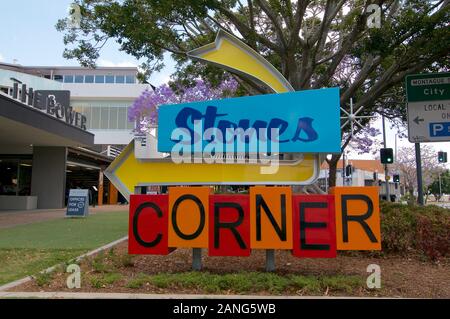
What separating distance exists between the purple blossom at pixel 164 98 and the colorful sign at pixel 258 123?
1426 centimetres

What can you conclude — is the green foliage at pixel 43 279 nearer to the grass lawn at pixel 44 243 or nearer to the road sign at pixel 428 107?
the grass lawn at pixel 44 243

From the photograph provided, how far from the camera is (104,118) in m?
56.4

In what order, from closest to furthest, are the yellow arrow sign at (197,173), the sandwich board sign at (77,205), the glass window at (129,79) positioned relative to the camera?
the yellow arrow sign at (197,173), the sandwich board sign at (77,205), the glass window at (129,79)

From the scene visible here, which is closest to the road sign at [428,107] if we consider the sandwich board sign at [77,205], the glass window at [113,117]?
the sandwich board sign at [77,205]

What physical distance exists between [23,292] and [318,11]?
14.0m

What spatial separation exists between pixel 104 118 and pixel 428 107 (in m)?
50.3

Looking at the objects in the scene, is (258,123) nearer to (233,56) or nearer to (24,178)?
(233,56)

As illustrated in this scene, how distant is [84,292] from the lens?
6613 millimetres

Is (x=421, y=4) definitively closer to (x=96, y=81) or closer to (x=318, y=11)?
(x=318, y=11)

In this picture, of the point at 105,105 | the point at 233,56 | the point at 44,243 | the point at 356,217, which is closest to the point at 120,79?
the point at 105,105

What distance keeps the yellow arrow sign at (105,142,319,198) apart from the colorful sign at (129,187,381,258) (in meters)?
0.46

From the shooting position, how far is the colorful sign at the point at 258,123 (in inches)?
298

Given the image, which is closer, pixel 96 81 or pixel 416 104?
pixel 416 104

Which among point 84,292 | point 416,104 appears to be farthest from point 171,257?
point 416,104
